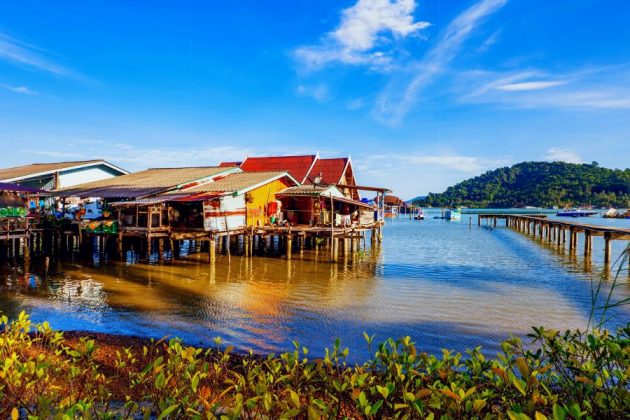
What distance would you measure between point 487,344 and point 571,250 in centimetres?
2371

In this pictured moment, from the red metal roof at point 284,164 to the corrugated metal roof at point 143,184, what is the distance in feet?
31.7

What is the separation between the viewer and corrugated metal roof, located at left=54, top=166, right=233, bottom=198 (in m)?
23.4

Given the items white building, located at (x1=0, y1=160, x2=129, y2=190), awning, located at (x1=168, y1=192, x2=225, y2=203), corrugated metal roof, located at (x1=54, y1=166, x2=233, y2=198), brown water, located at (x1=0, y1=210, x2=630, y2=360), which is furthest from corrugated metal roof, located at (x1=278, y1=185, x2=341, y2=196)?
white building, located at (x1=0, y1=160, x2=129, y2=190)

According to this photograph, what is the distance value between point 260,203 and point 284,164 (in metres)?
14.1

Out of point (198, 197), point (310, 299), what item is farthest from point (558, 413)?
point (198, 197)

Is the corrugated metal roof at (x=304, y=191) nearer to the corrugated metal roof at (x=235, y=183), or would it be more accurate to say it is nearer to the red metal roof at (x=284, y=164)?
the corrugated metal roof at (x=235, y=183)

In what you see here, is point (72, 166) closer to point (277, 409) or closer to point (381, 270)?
point (381, 270)

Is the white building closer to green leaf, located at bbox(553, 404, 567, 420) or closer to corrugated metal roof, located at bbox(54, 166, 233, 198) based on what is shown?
corrugated metal roof, located at bbox(54, 166, 233, 198)

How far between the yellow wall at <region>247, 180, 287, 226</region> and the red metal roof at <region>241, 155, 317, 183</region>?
1045cm

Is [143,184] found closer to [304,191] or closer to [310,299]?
[304,191]

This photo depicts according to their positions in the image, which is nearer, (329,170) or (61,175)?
(61,175)

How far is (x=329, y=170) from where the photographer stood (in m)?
37.9

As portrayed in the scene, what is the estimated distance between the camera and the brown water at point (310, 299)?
35.1ft

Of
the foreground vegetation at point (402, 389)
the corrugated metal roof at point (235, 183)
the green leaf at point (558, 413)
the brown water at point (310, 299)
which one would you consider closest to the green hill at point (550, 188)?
the brown water at point (310, 299)
